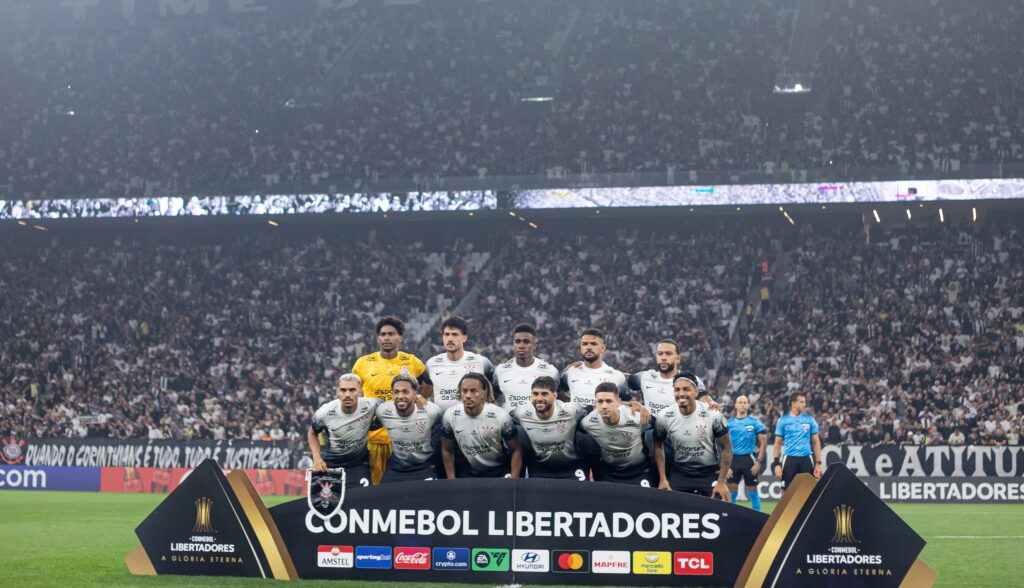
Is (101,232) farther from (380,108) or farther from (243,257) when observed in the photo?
(380,108)

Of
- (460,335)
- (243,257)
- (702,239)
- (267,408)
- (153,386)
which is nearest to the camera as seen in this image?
(460,335)

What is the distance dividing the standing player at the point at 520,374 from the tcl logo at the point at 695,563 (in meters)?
2.54

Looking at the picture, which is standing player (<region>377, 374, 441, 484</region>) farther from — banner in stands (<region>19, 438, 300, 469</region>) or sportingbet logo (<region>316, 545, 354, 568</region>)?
banner in stands (<region>19, 438, 300, 469</region>)

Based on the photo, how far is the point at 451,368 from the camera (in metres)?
12.8

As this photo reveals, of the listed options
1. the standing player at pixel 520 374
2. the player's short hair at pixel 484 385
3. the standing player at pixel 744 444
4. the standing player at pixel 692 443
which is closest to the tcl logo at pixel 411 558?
the player's short hair at pixel 484 385

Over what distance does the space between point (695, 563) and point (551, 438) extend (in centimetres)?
173

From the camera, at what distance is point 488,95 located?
1666 inches

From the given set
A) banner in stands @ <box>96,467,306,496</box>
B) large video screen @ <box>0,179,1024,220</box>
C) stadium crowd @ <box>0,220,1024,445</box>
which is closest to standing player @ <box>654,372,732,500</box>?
stadium crowd @ <box>0,220,1024,445</box>

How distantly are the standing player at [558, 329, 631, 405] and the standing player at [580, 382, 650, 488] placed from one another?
39.7 inches

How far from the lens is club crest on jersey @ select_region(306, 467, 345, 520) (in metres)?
10.9

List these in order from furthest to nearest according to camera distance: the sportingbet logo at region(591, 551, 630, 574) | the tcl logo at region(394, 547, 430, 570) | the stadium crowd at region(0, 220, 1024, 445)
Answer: the stadium crowd at region(0, 220, 1024, 445) < the tcl logo at region(394, 547, 430, 570) < the sportingbet logo at region(591, 551, 630, 574)

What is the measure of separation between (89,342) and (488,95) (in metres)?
15.5

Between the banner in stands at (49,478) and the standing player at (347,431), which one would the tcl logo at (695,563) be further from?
the banner in stands at (49,478)

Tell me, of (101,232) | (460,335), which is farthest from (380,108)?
(460,335)
